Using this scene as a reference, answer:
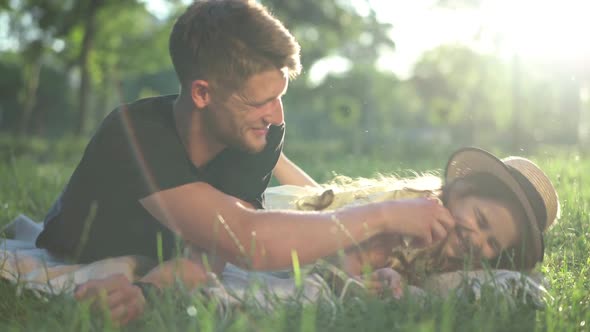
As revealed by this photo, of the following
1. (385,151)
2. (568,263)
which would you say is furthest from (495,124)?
(568,263)

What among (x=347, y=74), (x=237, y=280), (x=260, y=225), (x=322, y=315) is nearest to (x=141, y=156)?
(x=260, y=225)

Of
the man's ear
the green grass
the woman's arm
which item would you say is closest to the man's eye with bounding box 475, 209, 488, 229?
the green grass

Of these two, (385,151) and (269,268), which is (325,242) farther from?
(385,151)

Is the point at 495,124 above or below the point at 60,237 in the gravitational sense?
below

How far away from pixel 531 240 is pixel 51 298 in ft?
7.29

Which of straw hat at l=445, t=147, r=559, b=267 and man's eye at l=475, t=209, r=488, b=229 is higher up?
straw hat at l=445, t=147, r=559, b=267

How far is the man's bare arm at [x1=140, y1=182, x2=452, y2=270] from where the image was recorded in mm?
2859

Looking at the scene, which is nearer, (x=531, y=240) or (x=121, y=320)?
(x=121, y=320)

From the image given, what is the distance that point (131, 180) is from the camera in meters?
3.09

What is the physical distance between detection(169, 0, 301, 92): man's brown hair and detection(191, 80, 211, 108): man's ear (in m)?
0.03

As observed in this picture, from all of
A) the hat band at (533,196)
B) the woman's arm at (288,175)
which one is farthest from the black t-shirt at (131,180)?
the hat band at (533,196)

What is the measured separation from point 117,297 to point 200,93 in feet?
3.40

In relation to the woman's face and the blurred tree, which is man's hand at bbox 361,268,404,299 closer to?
the woman's face

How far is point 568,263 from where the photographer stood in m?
3.79
